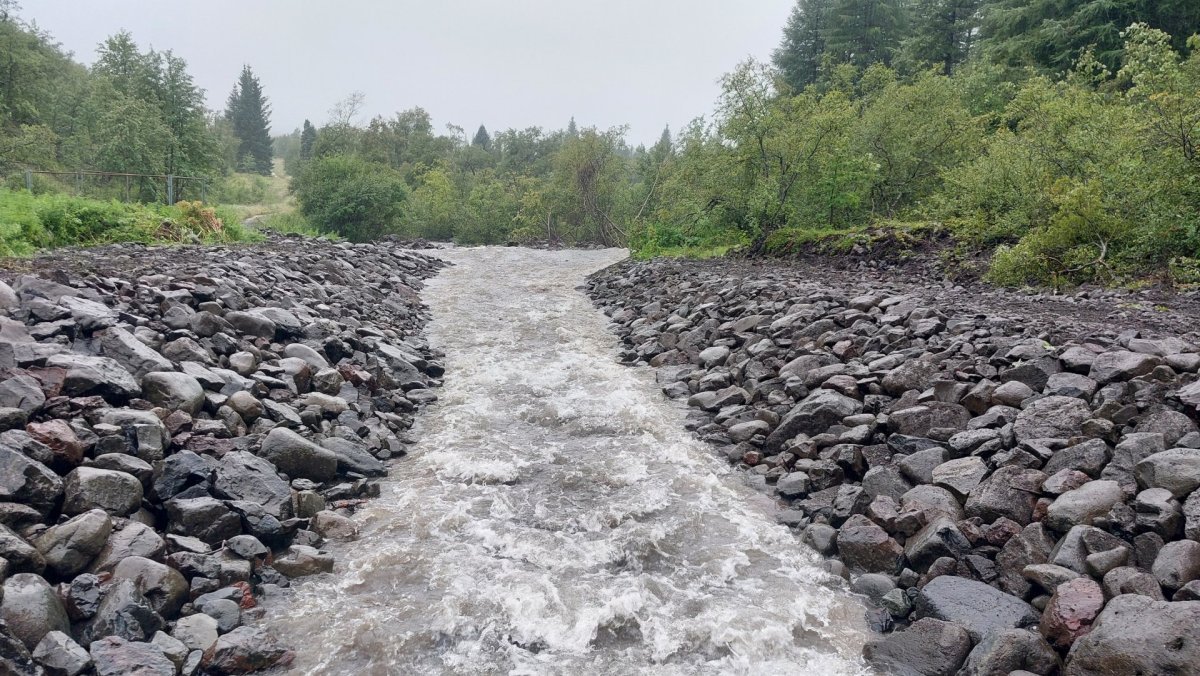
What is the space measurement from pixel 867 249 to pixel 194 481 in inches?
551

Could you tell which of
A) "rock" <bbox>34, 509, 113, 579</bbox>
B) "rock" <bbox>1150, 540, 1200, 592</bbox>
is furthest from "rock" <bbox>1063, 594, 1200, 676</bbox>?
"rock" <bbox>34, 509, 113, 579</bbox>

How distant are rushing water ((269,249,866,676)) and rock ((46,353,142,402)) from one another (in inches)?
90.6

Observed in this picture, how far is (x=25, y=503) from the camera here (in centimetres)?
428

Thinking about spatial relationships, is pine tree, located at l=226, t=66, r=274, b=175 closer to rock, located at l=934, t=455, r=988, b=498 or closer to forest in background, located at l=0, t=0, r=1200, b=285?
forest in background, located at l=0, t=0, r=1200, b=285

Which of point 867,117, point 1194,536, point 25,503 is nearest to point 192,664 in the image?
point 25,503

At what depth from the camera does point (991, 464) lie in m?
5.50

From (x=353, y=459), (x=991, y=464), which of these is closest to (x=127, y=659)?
(x=353, y=459)

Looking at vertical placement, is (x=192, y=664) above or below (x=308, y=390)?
below

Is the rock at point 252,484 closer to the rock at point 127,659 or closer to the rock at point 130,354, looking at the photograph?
the rock at point 130,354

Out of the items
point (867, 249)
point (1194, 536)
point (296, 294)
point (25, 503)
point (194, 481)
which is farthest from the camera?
point (867, 249)

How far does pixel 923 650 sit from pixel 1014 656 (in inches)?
21.2

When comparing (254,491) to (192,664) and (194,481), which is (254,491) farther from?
(192,664)

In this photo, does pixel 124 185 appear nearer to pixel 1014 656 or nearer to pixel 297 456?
pixel 297 456

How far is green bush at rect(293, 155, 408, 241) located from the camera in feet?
116
